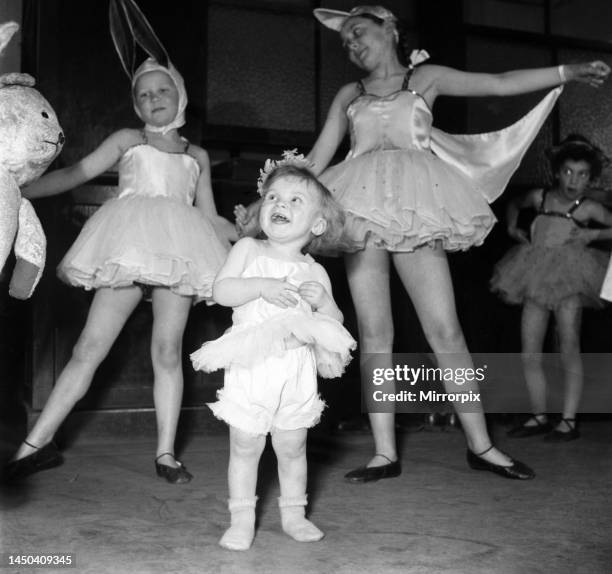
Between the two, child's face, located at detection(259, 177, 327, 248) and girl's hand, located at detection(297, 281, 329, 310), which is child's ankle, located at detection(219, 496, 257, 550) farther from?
child's face, located at detection(259, 177, 327, 248)

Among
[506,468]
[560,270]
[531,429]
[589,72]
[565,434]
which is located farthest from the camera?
[560,270]

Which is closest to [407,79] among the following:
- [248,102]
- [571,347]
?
[248,102]

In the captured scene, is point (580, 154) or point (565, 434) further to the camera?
point (580, 154)

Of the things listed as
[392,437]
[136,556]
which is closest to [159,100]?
[392,437]

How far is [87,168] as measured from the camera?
2.43 meters

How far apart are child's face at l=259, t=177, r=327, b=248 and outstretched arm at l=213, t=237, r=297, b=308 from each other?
0.22 ft

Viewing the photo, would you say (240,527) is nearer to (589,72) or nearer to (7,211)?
(7,211)

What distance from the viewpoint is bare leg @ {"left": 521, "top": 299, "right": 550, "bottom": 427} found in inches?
133

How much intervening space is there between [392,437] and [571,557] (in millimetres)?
851

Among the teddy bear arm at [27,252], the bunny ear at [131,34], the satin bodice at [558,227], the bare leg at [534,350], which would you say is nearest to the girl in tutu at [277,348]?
the teddy bear arm at [27,252]

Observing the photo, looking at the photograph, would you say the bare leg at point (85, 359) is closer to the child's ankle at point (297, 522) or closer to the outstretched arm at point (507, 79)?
the child's ankle at point (297, 522)

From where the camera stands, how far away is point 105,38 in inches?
120

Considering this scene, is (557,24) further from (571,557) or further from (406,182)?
(571,557)

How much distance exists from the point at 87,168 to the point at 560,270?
6.74ft
